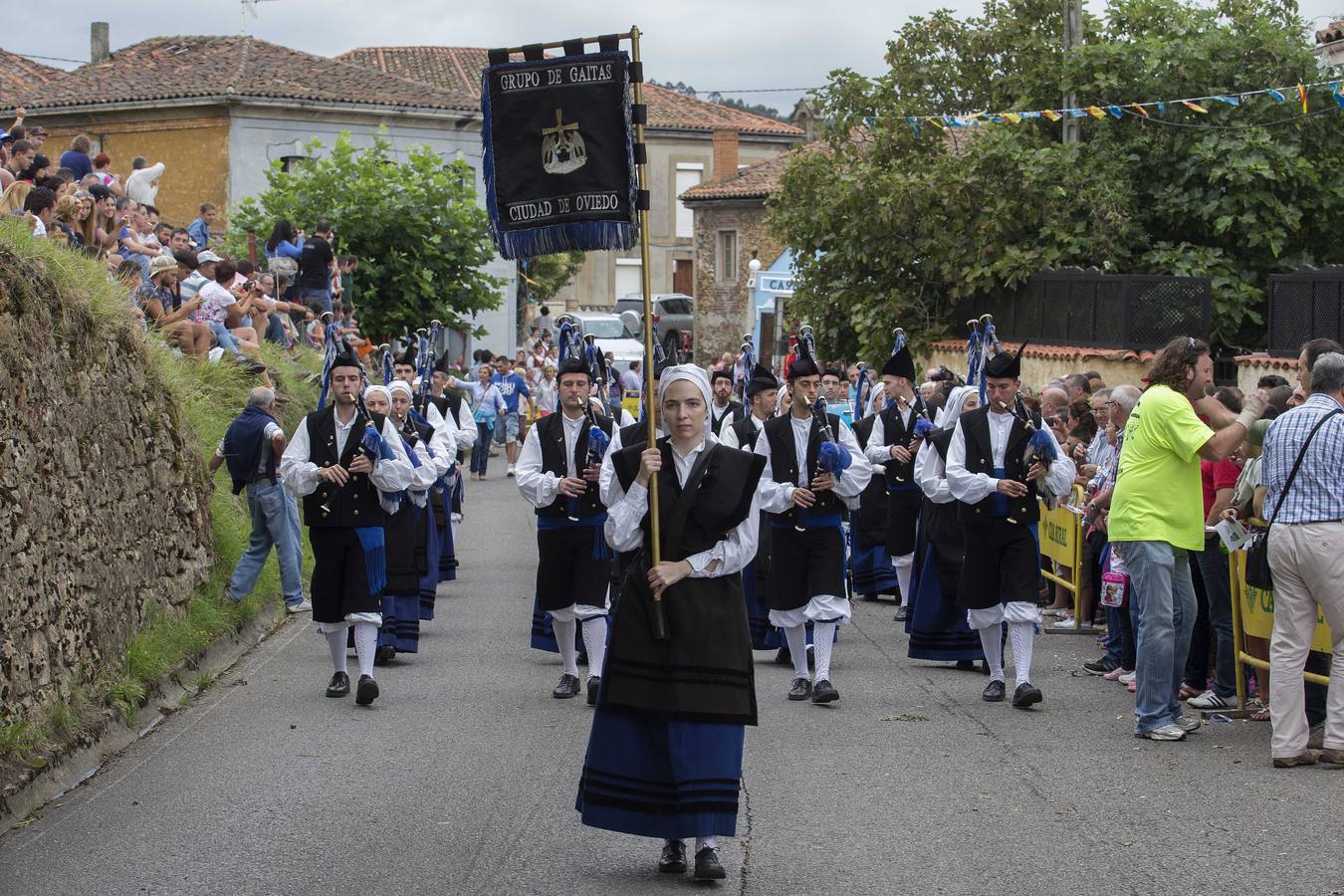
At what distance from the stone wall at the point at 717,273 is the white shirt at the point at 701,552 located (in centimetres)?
4929

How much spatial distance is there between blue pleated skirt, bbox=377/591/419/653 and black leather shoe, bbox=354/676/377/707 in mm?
1831

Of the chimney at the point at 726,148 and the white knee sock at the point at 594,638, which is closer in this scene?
the white knee sock at the point at 594,638

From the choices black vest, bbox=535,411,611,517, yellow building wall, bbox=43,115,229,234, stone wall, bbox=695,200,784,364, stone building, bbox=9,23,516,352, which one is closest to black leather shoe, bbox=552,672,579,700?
black vest, bbox=535,411,611,517

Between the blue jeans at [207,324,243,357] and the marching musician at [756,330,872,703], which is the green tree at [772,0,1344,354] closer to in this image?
the blue jeans at [207,324,243,357]

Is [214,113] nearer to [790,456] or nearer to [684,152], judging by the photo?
[684,152]

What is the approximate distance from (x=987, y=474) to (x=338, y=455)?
383 cm

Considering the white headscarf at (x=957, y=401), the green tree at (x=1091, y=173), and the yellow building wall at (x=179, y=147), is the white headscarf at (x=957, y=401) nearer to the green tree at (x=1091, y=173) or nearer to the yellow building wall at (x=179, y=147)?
the green tree at (x=1091, y=173)

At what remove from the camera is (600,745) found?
250 inches

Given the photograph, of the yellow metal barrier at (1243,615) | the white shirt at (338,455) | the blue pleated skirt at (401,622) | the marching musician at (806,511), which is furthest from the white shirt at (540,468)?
the yellow metal barrier at (1243,615)

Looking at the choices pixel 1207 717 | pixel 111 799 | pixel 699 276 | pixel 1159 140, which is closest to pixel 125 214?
pixel 111 799

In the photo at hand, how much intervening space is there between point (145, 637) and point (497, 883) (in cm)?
508

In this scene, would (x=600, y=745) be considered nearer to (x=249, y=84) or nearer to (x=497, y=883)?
(x=497, y=883)

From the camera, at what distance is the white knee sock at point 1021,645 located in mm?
9852

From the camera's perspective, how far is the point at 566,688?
10.2m
